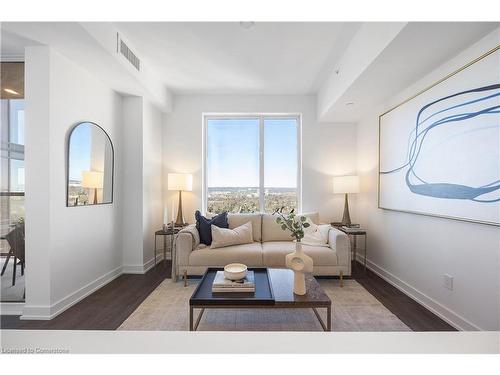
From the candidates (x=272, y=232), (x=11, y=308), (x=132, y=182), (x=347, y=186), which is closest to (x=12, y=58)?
(x=132, y=182)

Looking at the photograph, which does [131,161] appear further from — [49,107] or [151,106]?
[49,107]

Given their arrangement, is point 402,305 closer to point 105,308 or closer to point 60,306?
point 105,308

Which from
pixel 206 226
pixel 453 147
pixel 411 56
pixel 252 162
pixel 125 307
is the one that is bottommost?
pixel 125 307

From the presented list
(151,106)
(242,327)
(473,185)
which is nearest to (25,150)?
(151,106)

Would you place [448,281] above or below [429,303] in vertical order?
above

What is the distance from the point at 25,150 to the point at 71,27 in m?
1.15

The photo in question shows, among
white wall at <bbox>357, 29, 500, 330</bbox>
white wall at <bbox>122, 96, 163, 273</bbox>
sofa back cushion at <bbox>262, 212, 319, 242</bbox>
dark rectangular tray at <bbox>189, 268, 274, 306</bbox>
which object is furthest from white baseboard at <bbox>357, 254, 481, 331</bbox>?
white wall at <bbox>122, 96, 163, 273</bbox>

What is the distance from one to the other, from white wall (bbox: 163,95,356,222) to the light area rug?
190 centimetres

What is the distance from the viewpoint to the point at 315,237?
3.50m

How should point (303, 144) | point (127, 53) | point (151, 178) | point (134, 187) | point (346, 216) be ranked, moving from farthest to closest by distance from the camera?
1. point (303, 144)
2. point (346, 216)
3. point (151, 178)
4. point (134, 187)
5. point (127, 53)

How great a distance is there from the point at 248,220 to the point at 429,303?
88.7 inches

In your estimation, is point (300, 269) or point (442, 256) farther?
point (442, 256)

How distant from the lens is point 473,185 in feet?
6.70

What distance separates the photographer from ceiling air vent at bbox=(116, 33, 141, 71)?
261cm
